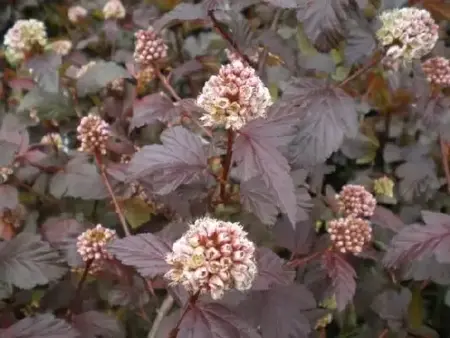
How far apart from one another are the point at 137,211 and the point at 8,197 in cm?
25

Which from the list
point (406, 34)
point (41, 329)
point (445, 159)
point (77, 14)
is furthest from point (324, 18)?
point (77, 14)

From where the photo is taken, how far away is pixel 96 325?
109 centimetres

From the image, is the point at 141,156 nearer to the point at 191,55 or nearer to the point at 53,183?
the point at 53,183

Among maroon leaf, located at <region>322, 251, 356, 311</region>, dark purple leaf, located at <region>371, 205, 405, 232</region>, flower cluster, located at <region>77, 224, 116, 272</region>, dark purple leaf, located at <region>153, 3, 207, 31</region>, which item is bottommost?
dark purple leaf, located at <region>371, 205, 405, 232</region>

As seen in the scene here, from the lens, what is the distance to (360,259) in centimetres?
135

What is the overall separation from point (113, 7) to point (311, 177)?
0.89 m

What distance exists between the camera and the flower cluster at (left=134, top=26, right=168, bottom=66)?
4.31ft

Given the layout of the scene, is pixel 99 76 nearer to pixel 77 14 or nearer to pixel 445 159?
pixel 77 14

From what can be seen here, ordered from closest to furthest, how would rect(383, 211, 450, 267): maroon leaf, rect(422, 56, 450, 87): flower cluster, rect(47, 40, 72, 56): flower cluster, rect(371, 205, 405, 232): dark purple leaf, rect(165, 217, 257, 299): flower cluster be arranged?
rect(165, 217, 257, 299): flower cluster < rect(383, 211, 450, 267): maroon leaf < rect(371, 205, 405, 232): dark purple leaf < rect(422, 56, 450, 87): flower cluster < rect(47, 40, 72, 56): flower cluster

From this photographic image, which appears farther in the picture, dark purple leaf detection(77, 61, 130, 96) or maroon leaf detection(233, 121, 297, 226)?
dark purple leaf detection(77, 61, 130, 96)

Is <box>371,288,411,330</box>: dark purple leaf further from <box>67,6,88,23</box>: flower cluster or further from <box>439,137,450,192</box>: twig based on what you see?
<box>67,6,88,23</box>: flower cluster

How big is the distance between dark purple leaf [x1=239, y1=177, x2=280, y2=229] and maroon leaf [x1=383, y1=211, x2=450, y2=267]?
0.23 metres

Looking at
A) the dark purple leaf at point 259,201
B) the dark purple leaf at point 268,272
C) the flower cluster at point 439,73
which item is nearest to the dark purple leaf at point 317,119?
the dark purple leaf at point 259,201

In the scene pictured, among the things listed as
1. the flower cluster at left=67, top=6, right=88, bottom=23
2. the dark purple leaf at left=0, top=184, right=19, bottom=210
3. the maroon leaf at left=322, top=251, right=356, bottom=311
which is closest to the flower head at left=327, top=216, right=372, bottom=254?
the maroon leaf at left=322, top=251, right=356, bottom=311
